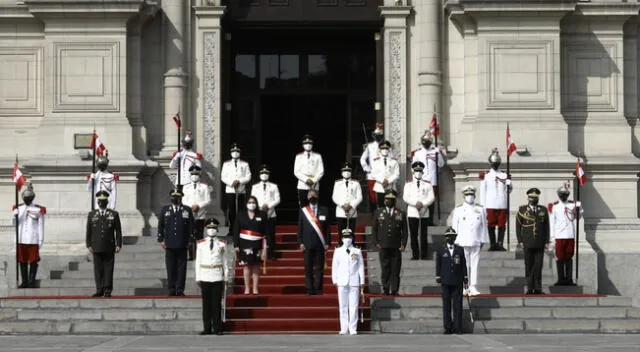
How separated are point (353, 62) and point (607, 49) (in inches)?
229

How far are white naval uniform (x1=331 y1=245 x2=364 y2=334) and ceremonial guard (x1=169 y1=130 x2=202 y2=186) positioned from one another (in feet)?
20.6

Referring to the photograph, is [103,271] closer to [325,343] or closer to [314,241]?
[314,241]

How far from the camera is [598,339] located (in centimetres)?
2377

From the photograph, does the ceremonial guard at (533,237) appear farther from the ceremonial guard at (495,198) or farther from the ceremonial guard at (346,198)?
the ceremonial guard at (346,198)

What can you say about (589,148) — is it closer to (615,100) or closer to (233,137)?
(615,100)

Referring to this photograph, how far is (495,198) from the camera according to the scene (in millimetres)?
29688

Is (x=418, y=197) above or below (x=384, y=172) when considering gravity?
below

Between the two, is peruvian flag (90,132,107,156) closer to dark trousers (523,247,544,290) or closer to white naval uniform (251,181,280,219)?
white naval uniform (251,181,280,219)

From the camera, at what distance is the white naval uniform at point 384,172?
2983cm

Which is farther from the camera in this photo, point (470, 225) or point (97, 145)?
point (97, 145)

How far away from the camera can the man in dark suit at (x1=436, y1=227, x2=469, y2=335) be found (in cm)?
2500

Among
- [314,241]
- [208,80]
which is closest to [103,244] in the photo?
[314,241]

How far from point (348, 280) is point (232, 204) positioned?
6.38m

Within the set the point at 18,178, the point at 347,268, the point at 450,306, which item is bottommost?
the point at 450,306
